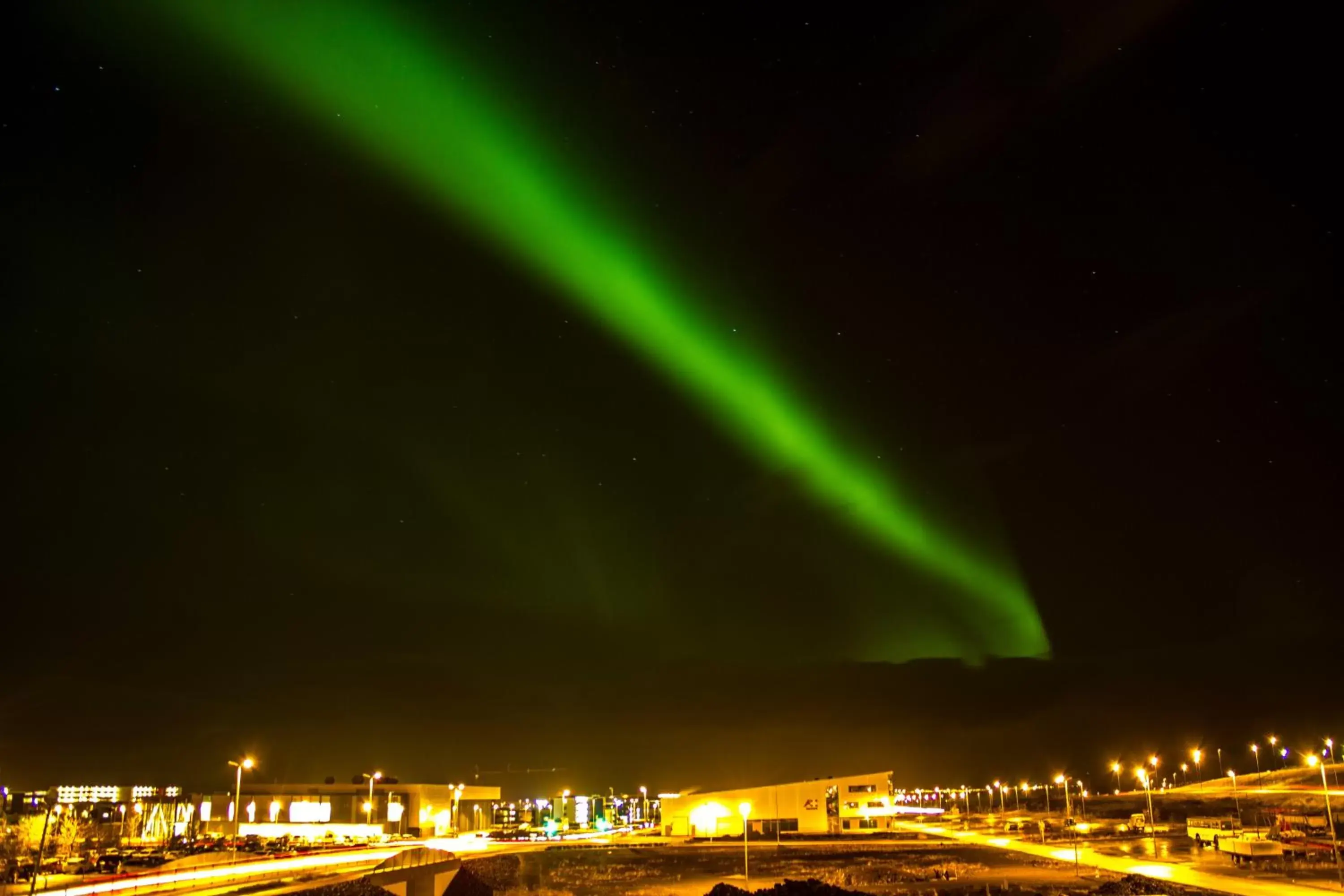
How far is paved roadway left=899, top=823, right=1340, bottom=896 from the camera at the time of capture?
40.2m

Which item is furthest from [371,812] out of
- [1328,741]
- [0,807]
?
[1328,741]

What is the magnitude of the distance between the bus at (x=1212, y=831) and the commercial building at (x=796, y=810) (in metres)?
43.6

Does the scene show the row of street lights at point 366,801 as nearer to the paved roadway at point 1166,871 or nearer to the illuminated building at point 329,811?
the illuminated building at point 329,811

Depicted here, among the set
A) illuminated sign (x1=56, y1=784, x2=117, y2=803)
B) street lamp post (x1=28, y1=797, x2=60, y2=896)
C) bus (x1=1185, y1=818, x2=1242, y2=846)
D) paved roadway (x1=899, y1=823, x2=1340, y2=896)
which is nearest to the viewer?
street lamp post (x1=28, y1=797, x2=60, y2=896)

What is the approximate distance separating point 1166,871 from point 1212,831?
23995 millimetres

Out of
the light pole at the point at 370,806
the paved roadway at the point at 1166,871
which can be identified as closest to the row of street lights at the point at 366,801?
the light pole at the point at 370,806

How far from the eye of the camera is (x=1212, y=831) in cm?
7006

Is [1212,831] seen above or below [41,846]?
below

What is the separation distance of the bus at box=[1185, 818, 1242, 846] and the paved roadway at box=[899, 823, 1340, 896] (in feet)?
22.9

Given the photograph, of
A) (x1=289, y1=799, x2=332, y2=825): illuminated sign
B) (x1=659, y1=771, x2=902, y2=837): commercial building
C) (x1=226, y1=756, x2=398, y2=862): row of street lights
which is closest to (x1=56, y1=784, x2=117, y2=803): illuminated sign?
(x1=226, y1=756, x2=398, y2=862): row of street lights

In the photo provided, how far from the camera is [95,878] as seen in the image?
49344mm

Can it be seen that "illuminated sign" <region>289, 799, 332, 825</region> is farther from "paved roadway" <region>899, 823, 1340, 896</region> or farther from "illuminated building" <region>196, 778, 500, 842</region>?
"paved roadway" <region>899, 823, 1340, 896</region>

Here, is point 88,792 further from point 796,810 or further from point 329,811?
point 796,810

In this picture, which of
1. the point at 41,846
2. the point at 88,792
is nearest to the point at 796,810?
the point at 41,846
